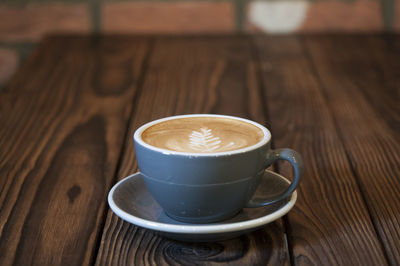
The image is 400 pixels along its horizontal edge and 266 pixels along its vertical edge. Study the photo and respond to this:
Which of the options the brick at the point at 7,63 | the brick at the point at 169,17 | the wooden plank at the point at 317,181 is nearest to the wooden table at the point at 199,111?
the wooden plank at the point at 317,181

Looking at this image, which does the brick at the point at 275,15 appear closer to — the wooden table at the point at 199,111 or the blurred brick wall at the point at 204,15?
the blurred brick wall at the point at 204,15

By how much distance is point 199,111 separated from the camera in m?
0.87

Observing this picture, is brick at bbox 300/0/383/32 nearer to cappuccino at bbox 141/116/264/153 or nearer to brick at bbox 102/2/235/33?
brick at bbox 102/2/235/33

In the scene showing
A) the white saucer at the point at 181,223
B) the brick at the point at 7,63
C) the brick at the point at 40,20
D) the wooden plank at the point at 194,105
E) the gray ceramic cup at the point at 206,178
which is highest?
the gray ceramic cup at the point at 206,178

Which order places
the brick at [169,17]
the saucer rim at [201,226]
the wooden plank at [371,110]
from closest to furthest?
the saucer rim at [201,226] < the wooden plank at [371,110] < the brick at [169,17]

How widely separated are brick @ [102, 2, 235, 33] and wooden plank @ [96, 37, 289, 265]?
8.6 inches

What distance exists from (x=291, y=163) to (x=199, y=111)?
0.38m

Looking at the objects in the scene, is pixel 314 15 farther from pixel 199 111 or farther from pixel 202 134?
pixel 202 134

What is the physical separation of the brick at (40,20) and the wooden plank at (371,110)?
2.08 ft

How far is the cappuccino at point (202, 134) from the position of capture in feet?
1.60

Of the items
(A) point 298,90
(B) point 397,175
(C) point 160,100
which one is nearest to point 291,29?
(A) point 298,90

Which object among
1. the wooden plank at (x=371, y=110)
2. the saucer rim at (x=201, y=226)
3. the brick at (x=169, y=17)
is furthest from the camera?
the brick at (x=169, y=17)

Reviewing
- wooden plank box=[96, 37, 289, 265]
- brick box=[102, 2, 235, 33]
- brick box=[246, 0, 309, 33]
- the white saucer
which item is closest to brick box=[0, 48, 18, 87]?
brick box=[102, 2, 235, 33]

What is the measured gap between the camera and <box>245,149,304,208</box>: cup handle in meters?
0.49
